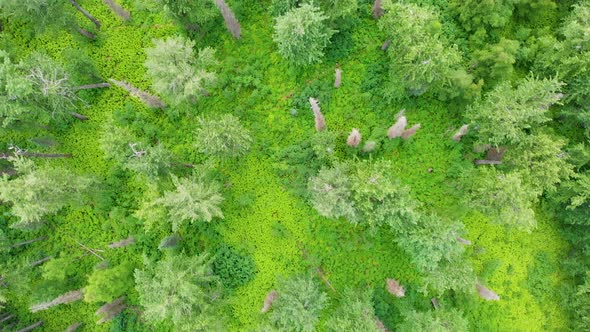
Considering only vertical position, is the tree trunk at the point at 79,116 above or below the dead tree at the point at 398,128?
above

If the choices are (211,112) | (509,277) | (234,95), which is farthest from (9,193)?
(509,277)

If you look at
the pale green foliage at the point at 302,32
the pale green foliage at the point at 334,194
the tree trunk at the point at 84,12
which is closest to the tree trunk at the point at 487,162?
the pale green foliage at the point at 334,194

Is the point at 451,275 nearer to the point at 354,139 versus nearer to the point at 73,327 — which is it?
the point at 354,139

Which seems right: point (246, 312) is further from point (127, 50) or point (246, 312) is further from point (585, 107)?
point (585, 107)

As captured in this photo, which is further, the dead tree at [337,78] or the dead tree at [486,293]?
the dead tree at [337,78]

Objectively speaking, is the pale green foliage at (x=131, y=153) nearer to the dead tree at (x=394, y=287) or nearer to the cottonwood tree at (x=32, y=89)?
the cottonwood tree at (x=32, y=89)

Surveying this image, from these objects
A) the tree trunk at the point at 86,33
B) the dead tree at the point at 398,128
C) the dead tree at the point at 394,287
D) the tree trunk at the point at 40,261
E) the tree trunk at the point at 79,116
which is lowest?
the dead tree at the point at 394,287
